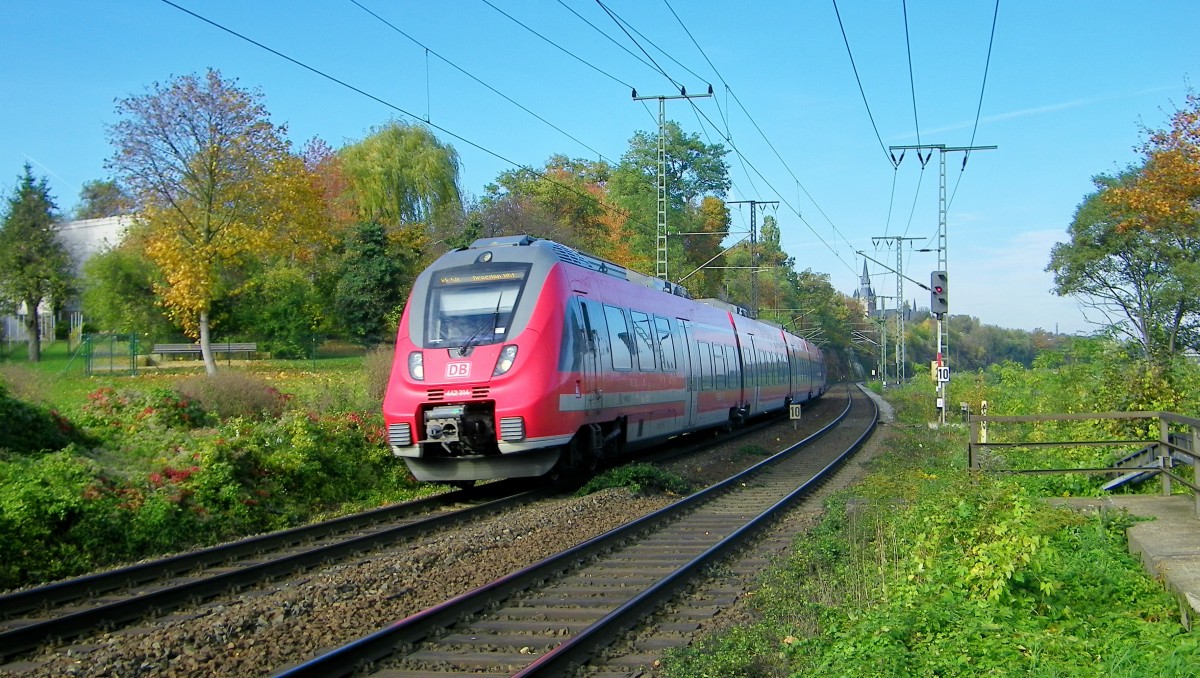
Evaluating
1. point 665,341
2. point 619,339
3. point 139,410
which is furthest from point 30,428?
point 665,341

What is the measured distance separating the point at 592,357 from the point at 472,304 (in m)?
1.98

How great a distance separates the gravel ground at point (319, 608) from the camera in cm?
620

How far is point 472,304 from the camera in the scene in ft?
44.5

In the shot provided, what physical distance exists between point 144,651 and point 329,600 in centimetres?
157

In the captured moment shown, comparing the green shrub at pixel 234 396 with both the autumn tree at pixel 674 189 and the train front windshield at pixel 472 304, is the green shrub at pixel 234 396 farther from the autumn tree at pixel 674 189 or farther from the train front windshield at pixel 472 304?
the autumn tree at pixel 674 189

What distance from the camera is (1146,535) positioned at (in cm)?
855

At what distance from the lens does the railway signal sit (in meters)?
29.6

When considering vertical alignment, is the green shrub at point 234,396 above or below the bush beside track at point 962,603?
above

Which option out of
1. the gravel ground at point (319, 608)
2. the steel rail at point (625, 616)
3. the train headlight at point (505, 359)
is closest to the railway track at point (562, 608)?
the steel rail at point (625, 616)

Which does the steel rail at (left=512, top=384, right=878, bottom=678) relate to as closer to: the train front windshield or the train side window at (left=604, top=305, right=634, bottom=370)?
the train front windshield

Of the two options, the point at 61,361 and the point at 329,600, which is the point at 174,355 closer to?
the point at 61,361

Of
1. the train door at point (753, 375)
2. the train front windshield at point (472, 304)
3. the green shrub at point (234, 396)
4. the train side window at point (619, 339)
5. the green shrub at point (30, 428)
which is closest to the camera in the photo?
the green shrub at point (30, 428)

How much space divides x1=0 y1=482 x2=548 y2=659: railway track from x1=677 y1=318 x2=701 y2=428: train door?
758 cm

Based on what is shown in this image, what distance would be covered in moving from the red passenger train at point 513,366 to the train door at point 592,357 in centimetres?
2
